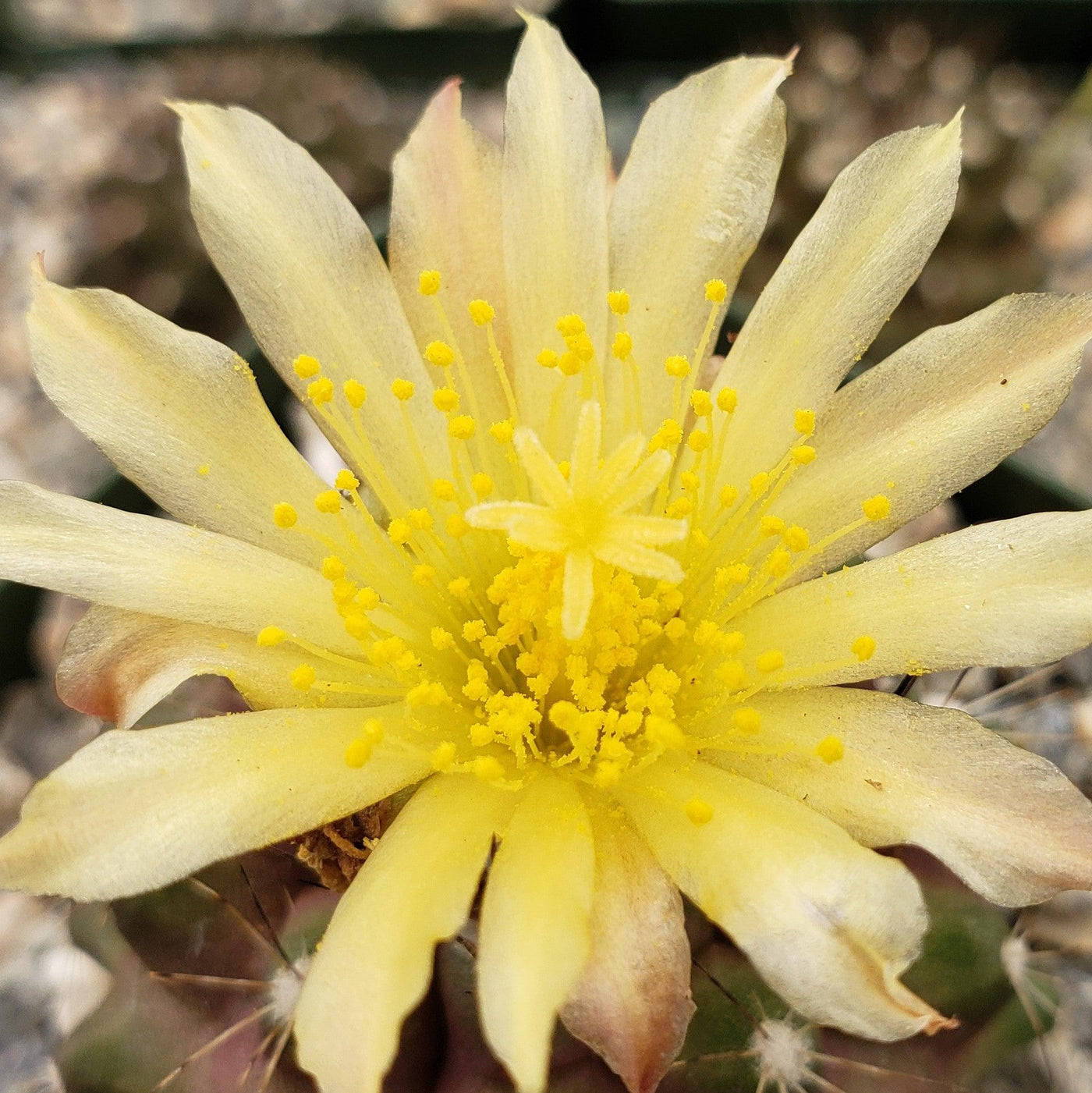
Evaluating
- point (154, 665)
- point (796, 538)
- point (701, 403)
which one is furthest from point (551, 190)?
point (154, 665)

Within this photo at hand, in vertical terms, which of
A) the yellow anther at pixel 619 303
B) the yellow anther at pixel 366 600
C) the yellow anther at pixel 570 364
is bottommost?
the yellow anther at pixel 366 600

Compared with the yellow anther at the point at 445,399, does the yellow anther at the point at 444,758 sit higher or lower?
lower

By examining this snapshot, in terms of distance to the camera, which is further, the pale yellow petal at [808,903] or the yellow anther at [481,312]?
the yellow anther at [481,312]

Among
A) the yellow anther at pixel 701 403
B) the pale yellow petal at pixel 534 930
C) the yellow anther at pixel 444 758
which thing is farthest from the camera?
the yellow anther at pixel 701 403

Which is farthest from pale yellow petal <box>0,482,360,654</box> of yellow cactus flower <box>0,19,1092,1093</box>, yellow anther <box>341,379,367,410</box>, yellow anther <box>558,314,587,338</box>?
yellow anther <box>558,314,587,338</box>

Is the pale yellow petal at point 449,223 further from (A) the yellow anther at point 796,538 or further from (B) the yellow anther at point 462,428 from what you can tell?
(A) the yellow anther at point 796,538

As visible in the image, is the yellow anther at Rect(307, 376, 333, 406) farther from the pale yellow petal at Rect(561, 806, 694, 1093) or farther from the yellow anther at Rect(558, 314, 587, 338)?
the pale yellow petal at Rect(561, 806, 694, 1093)

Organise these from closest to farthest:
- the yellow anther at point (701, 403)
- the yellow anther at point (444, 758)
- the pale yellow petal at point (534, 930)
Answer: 1. the pale yellow petal at point (534, 930)
2. the yellow anther at point (444, 758)
3. the yellow anther at point (701, 403)

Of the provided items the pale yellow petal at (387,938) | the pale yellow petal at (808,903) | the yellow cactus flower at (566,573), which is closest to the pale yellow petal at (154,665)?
the yellow cactus flower at (566,573)
